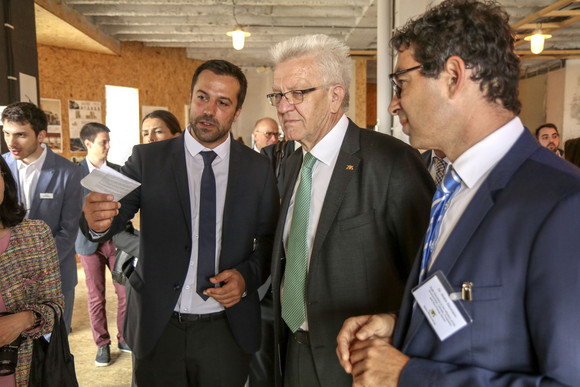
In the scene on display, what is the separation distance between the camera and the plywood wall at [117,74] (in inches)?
324

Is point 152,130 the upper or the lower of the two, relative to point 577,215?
upper

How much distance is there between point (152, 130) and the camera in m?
3.68

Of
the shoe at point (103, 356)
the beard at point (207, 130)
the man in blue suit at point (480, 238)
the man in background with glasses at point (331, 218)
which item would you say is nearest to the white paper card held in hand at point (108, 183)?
the beard at point (207, 130)

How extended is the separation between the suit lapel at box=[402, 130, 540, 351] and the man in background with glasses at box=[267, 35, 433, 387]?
581mm

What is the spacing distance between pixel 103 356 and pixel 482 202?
3.88 meters

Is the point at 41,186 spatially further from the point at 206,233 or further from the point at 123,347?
the point at 206,233

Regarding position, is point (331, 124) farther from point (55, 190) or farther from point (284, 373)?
point (55, 190)

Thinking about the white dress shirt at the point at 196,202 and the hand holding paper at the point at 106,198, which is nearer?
the hand holding paper at the point at 106,198

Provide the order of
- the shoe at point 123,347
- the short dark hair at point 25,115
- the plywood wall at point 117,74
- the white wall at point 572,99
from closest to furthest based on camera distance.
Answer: the short dark hair at point 25,115 → the shoe at point 123,347 → the plywood wall at point 117,74 → the white wall at point 572,99

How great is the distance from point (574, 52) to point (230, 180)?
11.1 metres

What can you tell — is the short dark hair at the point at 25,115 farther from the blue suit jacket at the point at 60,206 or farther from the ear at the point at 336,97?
the ear at the point at 336,97

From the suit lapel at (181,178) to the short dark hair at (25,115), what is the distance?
187cm

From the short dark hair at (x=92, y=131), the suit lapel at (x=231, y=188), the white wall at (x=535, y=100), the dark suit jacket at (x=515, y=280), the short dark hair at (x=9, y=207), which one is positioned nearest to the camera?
the dark suit jacket at (x=515, y=280)

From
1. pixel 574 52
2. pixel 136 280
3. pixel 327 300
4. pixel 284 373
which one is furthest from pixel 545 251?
pixel 574 52
